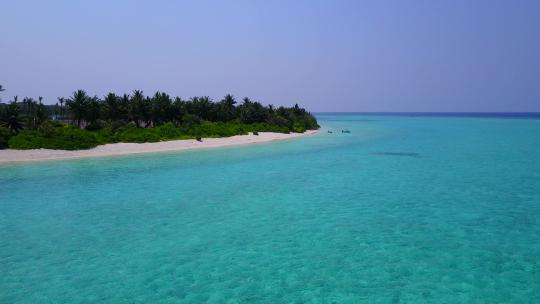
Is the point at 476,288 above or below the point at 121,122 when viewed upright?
below

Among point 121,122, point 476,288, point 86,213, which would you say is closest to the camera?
point 476,288

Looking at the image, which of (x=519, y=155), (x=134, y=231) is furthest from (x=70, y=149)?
(x=519, y=155)

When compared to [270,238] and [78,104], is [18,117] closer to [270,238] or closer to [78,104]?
[78,104]

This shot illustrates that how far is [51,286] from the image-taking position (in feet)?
32.7

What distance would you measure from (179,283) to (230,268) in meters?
1.60

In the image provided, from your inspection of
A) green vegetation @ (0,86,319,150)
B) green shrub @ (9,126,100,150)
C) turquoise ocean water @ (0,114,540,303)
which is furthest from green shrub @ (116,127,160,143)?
turquoise ocean water @ (0,114,540,303)

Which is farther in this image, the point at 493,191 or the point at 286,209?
the point at 493,191

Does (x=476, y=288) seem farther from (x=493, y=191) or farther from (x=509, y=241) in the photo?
(x=493, y=191)

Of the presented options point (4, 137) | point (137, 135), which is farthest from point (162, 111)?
point (4, 137)

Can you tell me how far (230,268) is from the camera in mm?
11203

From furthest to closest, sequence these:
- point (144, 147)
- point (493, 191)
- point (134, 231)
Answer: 1. point (144, 147)
2. point (493, 191)
3. point (134, 231)

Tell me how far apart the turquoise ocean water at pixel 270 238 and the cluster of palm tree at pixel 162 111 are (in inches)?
1323

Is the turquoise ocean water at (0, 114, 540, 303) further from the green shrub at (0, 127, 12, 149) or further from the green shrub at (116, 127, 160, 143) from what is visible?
the green shrub at (116, 127, 160, 143)

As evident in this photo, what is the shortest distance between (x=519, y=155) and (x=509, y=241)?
1301 inches
